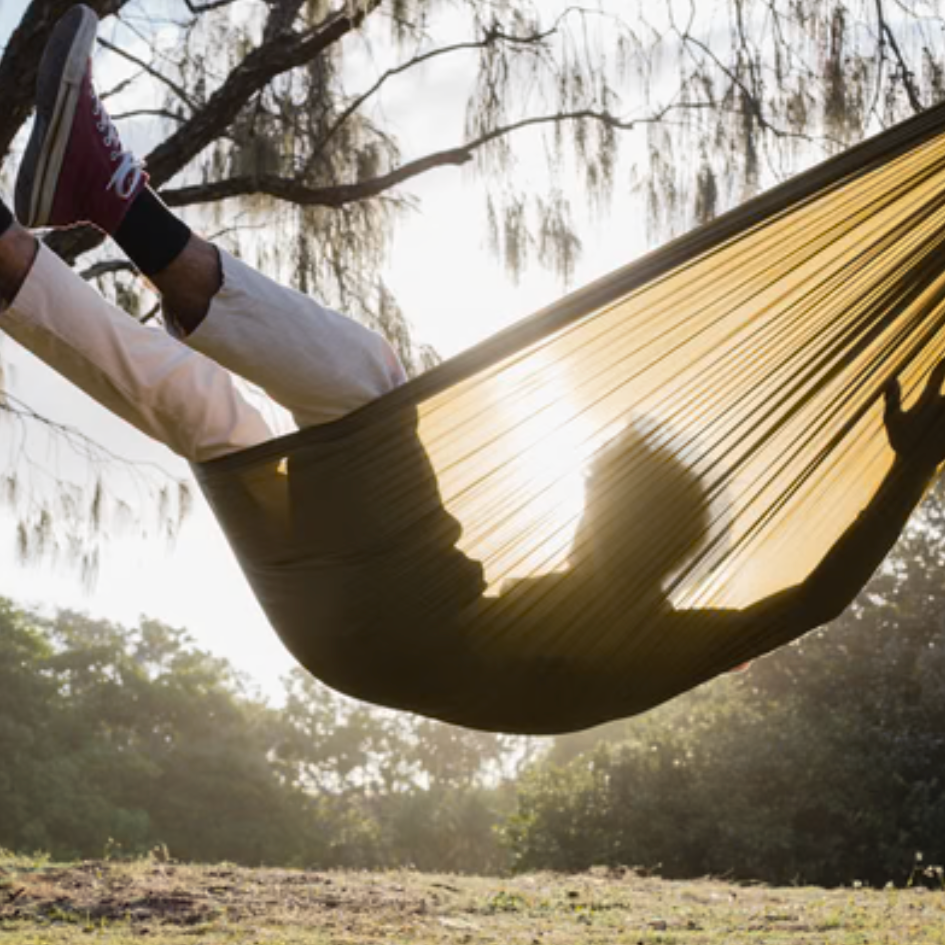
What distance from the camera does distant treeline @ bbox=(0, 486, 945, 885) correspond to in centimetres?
762

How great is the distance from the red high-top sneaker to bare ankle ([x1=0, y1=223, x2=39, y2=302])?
0.31 ft

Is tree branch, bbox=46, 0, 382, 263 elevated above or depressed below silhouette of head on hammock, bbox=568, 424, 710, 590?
above

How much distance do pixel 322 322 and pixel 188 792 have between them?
571 inches

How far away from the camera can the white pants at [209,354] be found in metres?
1.22

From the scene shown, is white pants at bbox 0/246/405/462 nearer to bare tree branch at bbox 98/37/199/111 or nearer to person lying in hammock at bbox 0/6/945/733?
person lying in hammock at bbox 0/6/945/733

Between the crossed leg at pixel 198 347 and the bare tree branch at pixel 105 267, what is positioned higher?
the bare tree branch at pixel 105 267

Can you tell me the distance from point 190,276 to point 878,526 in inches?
34.1

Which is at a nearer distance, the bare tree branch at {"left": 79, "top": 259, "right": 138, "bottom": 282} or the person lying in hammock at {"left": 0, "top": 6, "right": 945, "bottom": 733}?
the person lying in hammock at {"left": 0, "top": 6, "right": 945, "bottom": 733}

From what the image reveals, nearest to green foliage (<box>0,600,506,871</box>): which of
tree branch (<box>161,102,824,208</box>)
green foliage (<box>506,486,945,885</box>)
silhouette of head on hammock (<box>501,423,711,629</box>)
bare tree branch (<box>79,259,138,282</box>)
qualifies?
green foliage (<box>506,486,945,885</box>)

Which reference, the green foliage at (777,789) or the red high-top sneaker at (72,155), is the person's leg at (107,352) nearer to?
the red high-top sneaker at (72,155)

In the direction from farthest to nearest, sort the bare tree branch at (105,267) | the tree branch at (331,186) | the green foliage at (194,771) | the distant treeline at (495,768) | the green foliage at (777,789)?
the green foliage at (194,771), the distant treeline at (495,768), the green foliage at (777,789), the bare tree branch at (105,267), the tree branch at (331,186)

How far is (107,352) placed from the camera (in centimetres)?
122

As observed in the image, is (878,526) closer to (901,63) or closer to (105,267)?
(901,63)

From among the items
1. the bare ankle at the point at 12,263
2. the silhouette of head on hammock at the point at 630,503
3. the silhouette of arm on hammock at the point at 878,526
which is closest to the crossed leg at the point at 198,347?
the bare ankle at the point at 12,263
